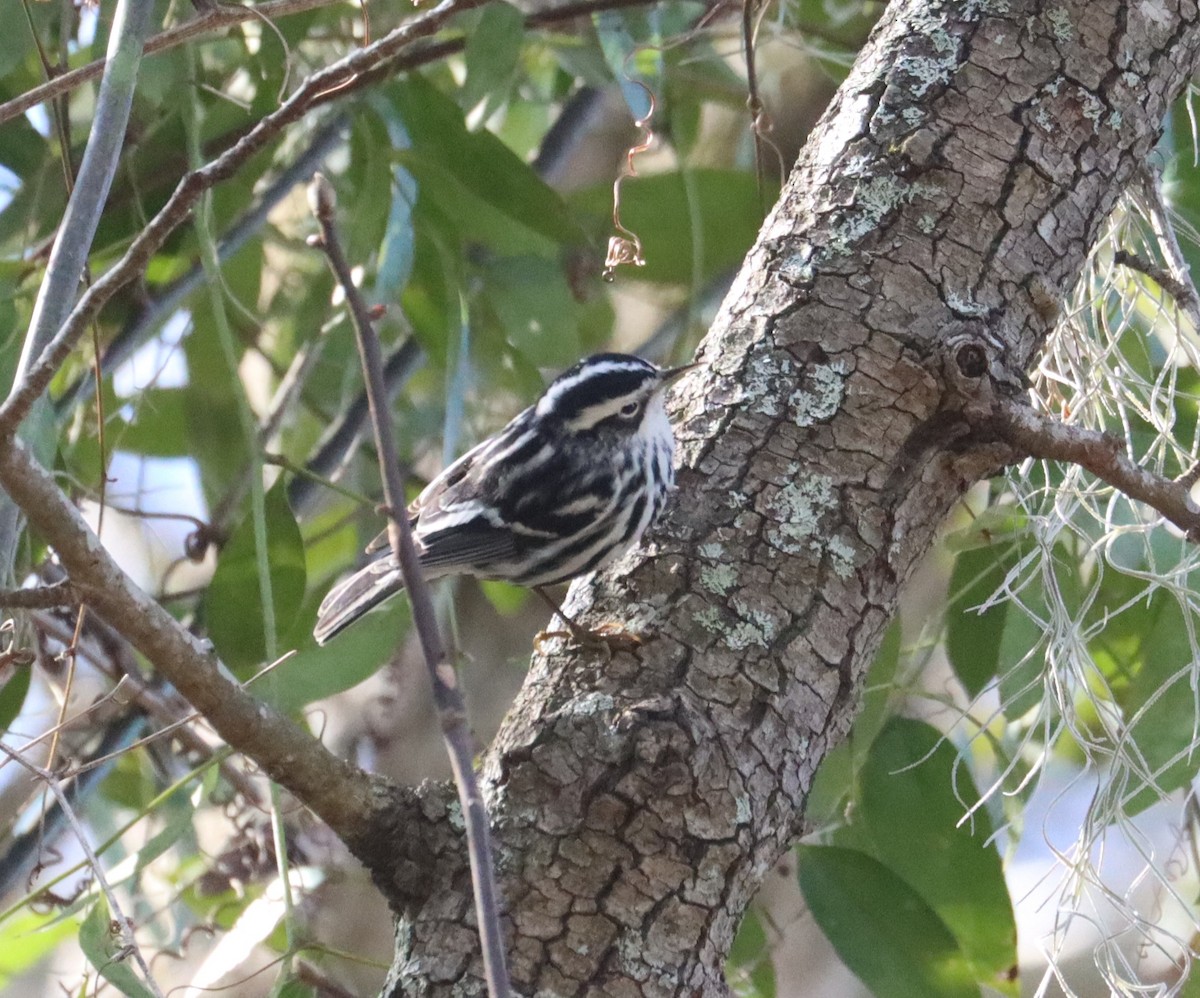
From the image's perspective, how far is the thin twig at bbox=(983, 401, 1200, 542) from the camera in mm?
1587

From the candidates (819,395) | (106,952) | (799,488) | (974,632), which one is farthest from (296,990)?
(974,632)

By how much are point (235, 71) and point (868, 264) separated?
1.96m

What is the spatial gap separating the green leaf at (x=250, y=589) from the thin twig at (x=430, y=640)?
131 cm

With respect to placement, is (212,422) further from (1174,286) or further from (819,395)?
(1174,286)

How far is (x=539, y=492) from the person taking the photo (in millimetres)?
2293

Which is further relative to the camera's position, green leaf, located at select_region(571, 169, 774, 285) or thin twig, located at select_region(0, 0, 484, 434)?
green leaf, located at select_region(571, 169, 774, 285)

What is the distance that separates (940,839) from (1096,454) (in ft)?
2.88

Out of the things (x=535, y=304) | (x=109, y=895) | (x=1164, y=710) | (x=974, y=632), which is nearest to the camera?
(x=109, y=895)

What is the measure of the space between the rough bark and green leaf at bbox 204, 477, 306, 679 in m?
0.58

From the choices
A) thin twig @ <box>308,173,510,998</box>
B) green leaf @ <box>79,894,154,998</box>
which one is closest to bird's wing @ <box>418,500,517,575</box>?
green leaf @ <box>79,894,154,998</box>

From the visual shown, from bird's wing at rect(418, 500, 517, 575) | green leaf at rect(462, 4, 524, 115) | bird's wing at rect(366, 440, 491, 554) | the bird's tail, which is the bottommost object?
the bird's tail

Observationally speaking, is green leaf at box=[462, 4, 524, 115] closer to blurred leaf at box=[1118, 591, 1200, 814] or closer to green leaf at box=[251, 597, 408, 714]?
green leaf at box=[251, 597, 408, 714]

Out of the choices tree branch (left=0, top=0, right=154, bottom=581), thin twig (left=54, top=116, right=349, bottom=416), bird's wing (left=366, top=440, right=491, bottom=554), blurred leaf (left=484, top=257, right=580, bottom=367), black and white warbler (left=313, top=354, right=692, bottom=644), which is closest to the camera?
tree branch (left=0, top=0, right=154, bottom=581)

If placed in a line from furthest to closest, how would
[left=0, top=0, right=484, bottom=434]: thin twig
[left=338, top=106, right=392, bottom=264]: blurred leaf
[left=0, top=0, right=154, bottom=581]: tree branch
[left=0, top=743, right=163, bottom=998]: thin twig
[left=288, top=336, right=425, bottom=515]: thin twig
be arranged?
[left=288, top=336, right=425, bottom=515]: thin twig → [left=338, top=106, right=392, bottom=264]: blurred leaf → [left=0, top=743, right=163, bottom=998]: thin twig → [left=0, top=0, right=154, bottom=581]: tree branch → [left=0, top=0, right=484, bottom=434]: thin twig
